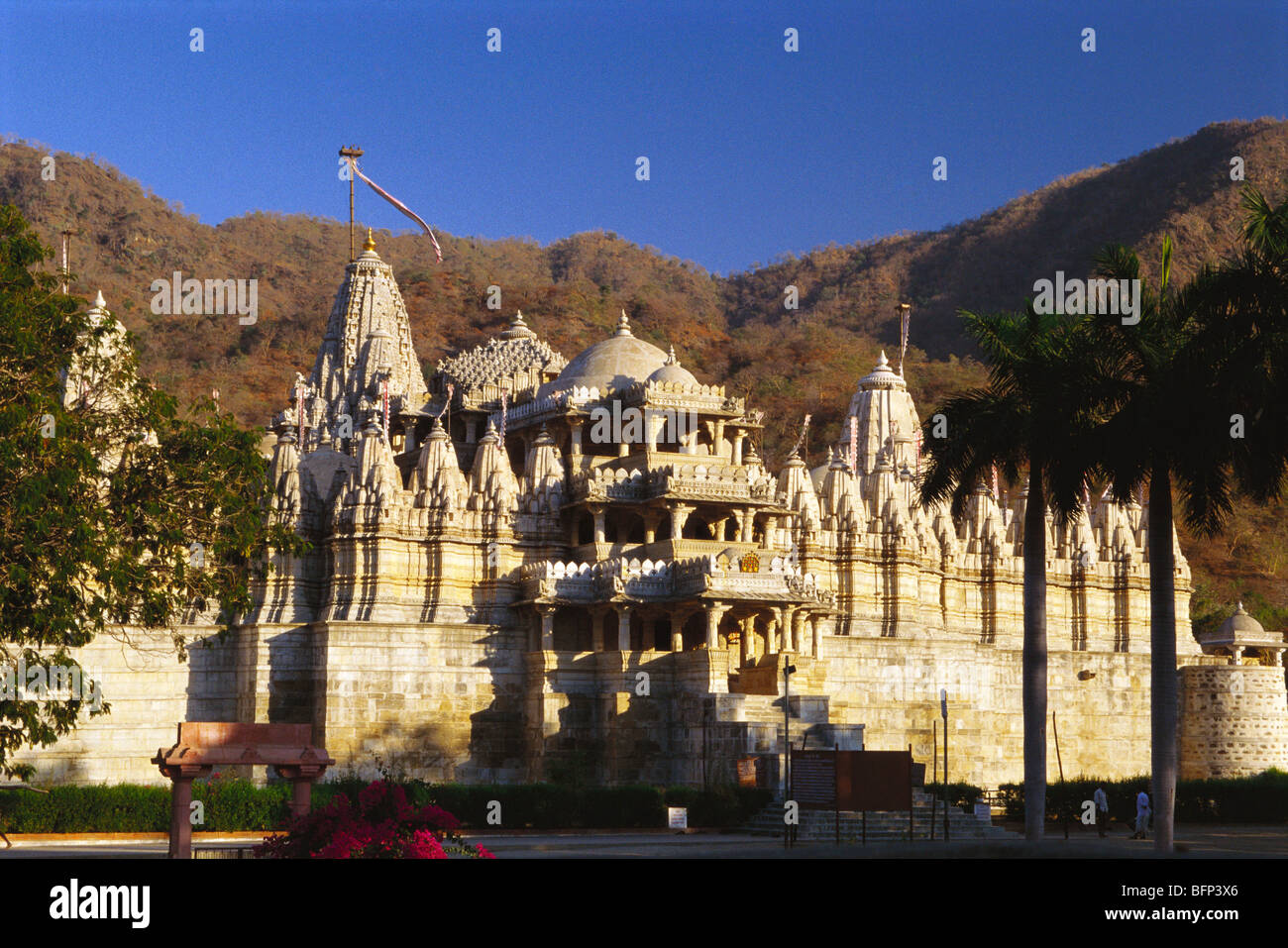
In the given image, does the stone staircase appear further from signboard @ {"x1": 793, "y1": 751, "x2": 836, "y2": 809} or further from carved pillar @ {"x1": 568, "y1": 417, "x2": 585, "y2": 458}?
carved pillar @ {"x1": 568, "y1": 417, "x2": 585, "y2": 458}

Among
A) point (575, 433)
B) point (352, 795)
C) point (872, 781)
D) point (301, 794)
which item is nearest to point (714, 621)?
point (575, 433)

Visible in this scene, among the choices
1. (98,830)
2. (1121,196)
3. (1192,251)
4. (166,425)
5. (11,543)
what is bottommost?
(98,830)

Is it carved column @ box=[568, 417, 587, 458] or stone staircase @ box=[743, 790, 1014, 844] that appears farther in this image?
carved column @ box=[568, 417, 587, 458]

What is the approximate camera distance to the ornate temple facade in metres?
52.2

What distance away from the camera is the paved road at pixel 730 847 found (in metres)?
30.6

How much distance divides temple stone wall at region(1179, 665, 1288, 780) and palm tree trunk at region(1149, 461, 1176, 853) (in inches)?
1142

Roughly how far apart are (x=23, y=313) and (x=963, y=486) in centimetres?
1931

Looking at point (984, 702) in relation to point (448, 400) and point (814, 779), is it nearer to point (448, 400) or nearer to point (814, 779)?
point (448, 400)

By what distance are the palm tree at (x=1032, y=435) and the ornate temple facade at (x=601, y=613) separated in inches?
426

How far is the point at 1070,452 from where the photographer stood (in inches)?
1459

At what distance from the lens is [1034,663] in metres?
38.6

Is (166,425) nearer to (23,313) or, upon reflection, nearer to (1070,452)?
(23,313)

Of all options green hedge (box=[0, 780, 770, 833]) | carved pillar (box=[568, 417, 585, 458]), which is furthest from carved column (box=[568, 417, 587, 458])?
green hedge (box=[0, 780, 770, 833])
